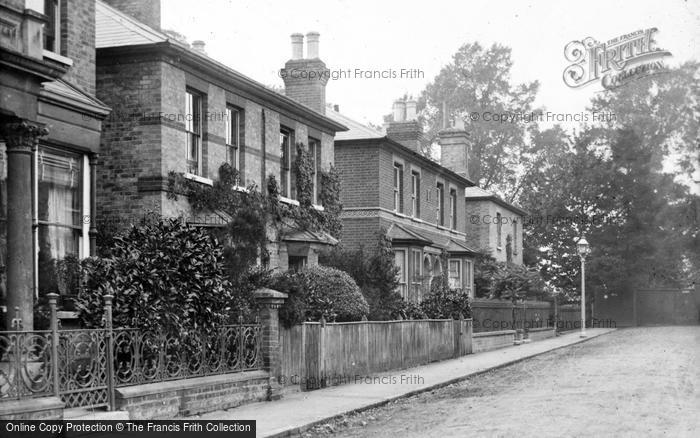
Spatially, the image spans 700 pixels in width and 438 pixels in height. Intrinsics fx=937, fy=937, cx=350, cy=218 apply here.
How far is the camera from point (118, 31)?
784 inches

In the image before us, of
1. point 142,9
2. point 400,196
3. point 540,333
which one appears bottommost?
point 540,333

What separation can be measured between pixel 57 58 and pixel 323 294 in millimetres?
7489

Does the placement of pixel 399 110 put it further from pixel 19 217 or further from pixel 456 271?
pixel 19 217

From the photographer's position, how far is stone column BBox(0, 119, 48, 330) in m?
11.8

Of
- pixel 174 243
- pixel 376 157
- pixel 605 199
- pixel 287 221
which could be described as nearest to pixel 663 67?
pixel 605 199

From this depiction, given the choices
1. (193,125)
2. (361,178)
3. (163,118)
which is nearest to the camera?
(163,118)

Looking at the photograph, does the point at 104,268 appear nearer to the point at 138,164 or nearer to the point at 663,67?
the point at 138,164

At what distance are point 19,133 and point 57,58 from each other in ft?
13.7

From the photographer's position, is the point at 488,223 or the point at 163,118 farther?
the point at 488,223

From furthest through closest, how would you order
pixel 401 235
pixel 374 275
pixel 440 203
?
1. pixel 440 203
2. pixel 401 235
3. pixel 374 275

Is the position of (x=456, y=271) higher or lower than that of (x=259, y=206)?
lower

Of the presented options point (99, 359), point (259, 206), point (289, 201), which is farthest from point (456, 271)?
point (99, 359)

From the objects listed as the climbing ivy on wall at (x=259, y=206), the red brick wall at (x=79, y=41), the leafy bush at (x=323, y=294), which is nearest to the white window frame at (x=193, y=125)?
the climbing ivy on wall at (x=259, y=206)

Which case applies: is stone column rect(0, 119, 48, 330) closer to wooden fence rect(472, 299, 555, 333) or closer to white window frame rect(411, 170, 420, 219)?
wooden fence rect(472, 299, 555, 333)
